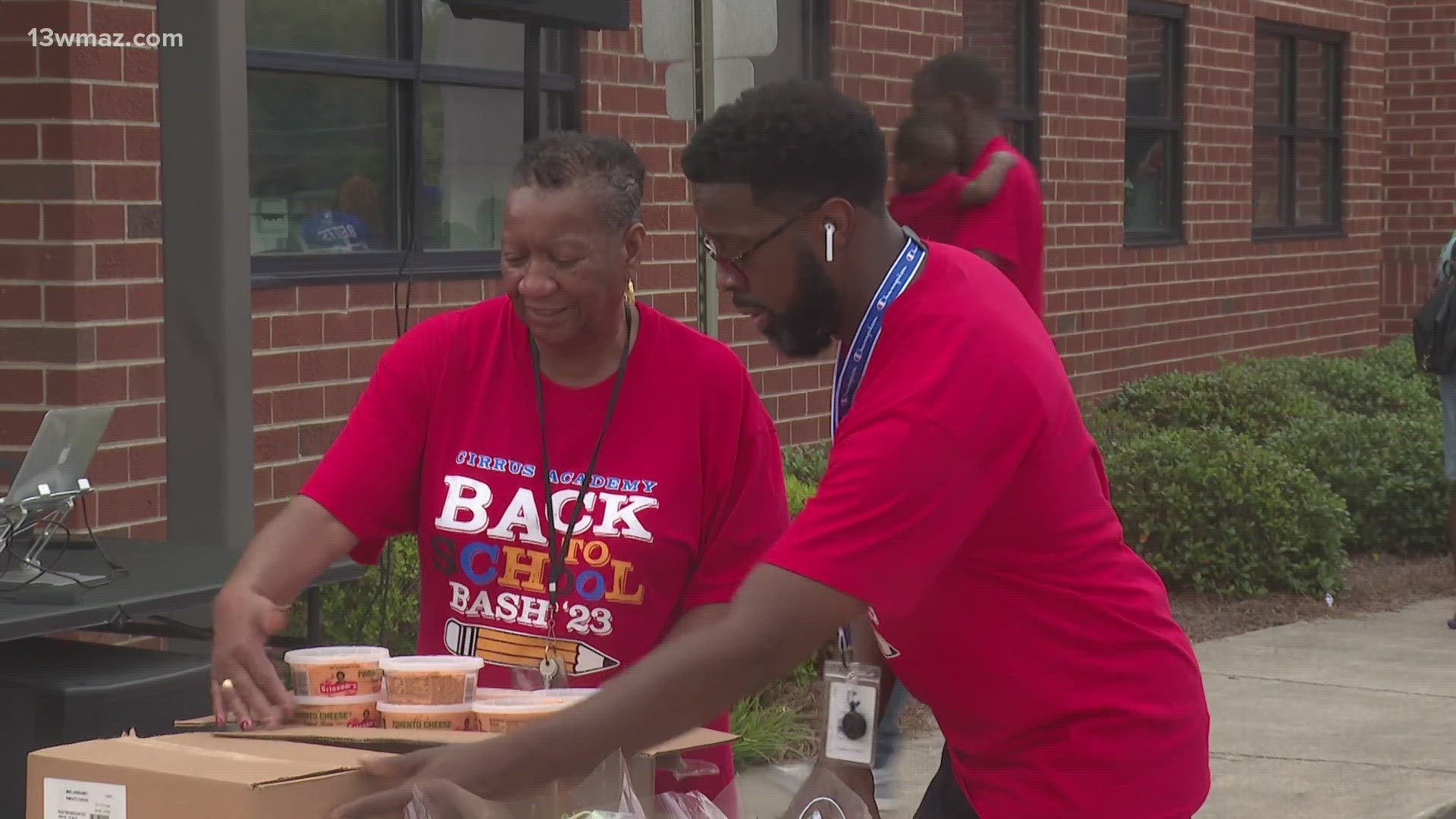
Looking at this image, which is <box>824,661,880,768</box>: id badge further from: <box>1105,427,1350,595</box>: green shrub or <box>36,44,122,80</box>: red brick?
<box>1105,427,1350,595</box>: green shrub

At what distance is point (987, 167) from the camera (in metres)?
7.43

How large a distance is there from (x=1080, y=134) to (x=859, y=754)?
10852 mm

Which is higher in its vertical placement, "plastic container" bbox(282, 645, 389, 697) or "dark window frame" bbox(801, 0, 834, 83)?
"dark window frame" bbox(801, 0, 834, 83)

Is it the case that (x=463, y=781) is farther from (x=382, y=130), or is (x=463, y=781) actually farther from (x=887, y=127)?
(x=887, y=127)

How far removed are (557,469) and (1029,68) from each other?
10228 mm

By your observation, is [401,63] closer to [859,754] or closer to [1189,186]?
[859,754]

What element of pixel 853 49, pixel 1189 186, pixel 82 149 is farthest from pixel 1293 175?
pixel 82 149

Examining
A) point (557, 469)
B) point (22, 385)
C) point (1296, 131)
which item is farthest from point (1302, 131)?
point (557, 469)

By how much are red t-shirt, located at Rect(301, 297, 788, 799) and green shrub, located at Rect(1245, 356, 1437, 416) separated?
11347 millimetres

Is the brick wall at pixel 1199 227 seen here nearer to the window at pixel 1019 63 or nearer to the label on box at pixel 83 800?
the window at pixel 1019 63

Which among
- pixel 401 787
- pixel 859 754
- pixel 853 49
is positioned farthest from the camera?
pixel 853 49

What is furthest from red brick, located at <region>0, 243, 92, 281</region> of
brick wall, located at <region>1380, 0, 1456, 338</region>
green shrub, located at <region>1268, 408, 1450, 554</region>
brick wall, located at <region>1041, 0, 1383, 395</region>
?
brick wall, located at <region>1380, 0, 1456, 338</region>

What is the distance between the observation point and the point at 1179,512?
1011 cm

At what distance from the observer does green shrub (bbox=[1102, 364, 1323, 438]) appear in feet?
43.8
